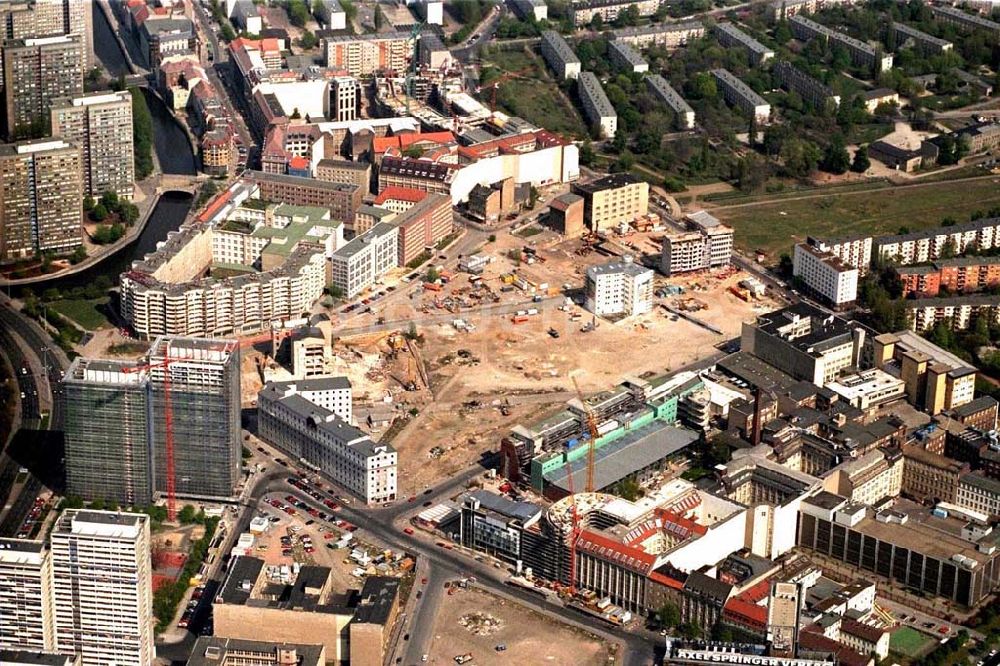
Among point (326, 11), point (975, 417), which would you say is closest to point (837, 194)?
point (975, 417)

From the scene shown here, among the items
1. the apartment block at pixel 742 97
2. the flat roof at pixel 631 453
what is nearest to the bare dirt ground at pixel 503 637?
the flat roof at pixel 631 453

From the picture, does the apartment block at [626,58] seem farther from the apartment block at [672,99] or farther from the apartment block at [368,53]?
the apartment block at [368,53]

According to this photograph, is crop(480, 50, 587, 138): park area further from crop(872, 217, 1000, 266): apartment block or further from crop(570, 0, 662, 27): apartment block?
crop(872, 217, 1000, 266): apartment block

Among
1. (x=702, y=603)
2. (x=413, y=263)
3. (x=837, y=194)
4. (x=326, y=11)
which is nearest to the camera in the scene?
(x=702, y=603)

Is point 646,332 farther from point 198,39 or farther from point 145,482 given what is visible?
point 198,39

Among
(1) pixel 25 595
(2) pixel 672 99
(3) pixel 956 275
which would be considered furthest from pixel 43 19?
(1) pixel 25 595

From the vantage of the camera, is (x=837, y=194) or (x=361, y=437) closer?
(x=361, y=437)

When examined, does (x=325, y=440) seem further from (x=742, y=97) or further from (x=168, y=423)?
(x=742, y=97)
